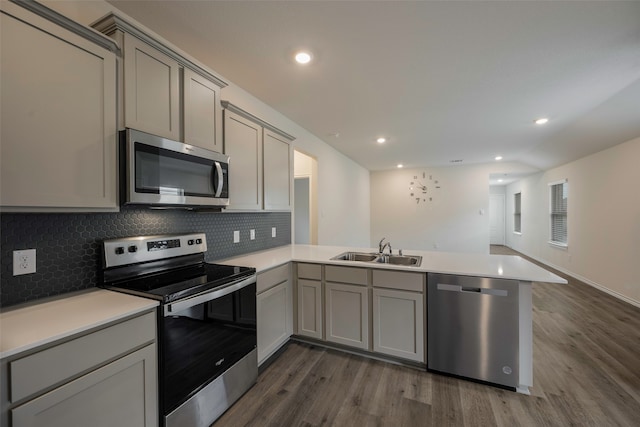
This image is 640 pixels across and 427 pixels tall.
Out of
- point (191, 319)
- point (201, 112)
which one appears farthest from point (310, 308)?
point (201, 112)

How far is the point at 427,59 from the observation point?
217 centimetres

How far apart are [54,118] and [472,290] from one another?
2.68 m

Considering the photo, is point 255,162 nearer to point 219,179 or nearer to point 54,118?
point 219,179

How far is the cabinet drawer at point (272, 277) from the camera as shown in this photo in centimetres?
212

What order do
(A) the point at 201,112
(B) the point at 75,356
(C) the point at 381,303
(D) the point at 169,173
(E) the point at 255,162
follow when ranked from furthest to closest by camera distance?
(E) the point at 255,162 → (C) the point at 381,303 → (A) the point at 201,112 → (D) the point at 169,173 → (B) the point at 75,356

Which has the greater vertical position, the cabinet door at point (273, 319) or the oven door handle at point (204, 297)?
the oven door handle at point (204, 297)

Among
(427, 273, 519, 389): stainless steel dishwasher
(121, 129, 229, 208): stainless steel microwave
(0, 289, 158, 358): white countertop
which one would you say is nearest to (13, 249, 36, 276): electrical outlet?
(0, 289, 158, 358): white countertop

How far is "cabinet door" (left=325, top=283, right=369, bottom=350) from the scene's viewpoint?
7.66 ft

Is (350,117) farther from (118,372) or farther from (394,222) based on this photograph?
(394,222)

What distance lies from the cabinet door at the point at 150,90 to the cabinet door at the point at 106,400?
1.21 m

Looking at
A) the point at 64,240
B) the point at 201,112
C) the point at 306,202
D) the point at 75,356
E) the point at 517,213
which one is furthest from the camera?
the point at 517,213

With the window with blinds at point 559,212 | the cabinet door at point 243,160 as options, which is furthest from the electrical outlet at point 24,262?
the window with blinds at point 559,212

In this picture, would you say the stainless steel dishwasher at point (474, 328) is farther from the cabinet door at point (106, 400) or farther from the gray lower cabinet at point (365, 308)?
the cabinet door at point (106, 400)

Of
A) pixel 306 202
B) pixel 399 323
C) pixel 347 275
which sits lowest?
pixel 399 323
